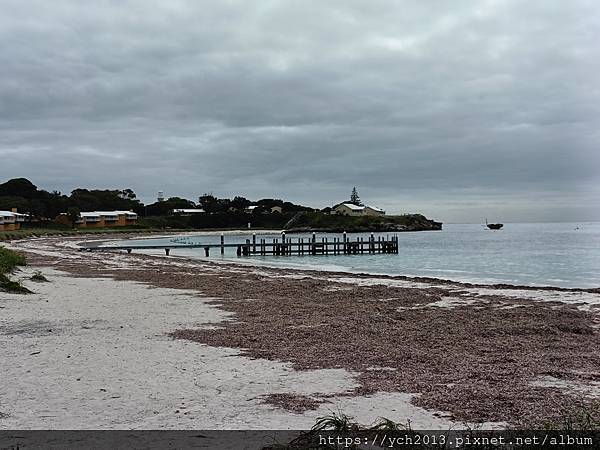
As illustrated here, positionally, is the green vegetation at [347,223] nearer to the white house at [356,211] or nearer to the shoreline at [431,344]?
the white house at [356,211]

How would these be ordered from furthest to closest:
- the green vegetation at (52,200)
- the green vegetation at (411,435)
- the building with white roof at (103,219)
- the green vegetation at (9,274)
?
the building with white roof at (103,219), the green vegetation at (52,200), the green vegetation at (9,274), the green vegetation at (411,435)

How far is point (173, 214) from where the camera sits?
147 meters

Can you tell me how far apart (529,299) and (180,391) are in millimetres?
15123

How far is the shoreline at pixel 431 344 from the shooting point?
669cm

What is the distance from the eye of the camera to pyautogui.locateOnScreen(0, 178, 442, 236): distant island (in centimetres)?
11338

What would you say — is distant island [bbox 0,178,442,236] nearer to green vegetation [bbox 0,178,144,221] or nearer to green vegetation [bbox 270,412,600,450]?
green vegetation [bbox 0,178,144,221]

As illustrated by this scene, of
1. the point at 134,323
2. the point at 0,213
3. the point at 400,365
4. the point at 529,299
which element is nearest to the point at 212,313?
the point at 134,323

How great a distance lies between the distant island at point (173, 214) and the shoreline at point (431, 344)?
295ft

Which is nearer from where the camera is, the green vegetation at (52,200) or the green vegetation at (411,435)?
the green vegetation at (411,435)

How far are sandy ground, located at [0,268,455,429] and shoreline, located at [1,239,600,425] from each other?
302mm

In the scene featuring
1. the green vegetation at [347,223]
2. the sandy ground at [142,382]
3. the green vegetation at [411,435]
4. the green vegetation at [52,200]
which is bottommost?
the sandy ground at [142,382]

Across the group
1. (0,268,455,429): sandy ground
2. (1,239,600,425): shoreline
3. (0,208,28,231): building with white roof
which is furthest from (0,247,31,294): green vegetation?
(0,208,28,231): building with white roof

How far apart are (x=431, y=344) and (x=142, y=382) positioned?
5186 millimetres

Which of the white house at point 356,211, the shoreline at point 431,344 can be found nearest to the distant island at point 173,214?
the white house at point 356,211
